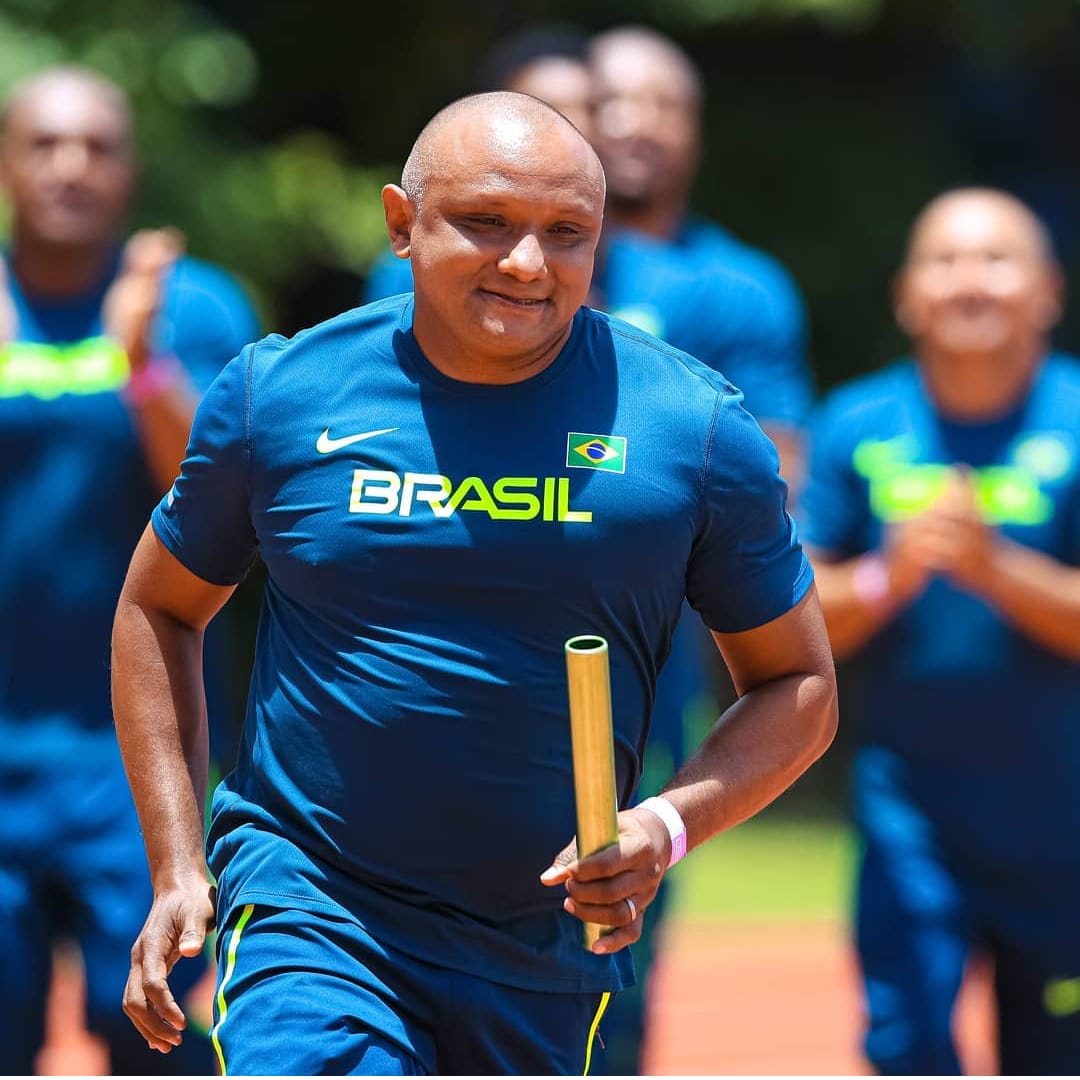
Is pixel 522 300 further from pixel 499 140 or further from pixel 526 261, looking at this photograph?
pixel 499 140

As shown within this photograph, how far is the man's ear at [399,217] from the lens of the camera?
3.47m

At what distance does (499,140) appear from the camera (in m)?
3.32

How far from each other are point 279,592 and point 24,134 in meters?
2.90

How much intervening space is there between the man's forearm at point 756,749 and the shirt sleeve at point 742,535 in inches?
4.8

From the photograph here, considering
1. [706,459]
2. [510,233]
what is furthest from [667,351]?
[510,233]

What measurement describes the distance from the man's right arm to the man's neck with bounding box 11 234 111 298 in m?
2.29

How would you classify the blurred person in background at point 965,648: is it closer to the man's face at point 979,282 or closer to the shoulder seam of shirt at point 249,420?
the man's face at point 979,282

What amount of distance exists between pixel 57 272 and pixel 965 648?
2.52 m

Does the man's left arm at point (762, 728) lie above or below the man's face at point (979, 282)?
below

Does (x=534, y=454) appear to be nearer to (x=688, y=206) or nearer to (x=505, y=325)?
(x=505, y=325)

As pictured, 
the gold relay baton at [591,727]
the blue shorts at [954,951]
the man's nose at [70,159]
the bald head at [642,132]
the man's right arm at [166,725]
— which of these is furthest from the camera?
the bald head at [642,132]

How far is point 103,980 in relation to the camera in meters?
5.43

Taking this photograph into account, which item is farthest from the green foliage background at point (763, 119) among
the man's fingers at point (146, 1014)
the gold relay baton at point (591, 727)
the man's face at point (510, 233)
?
the gold relay baton at point (591, 727)

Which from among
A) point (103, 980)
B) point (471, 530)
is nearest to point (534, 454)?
point (471, 530)
